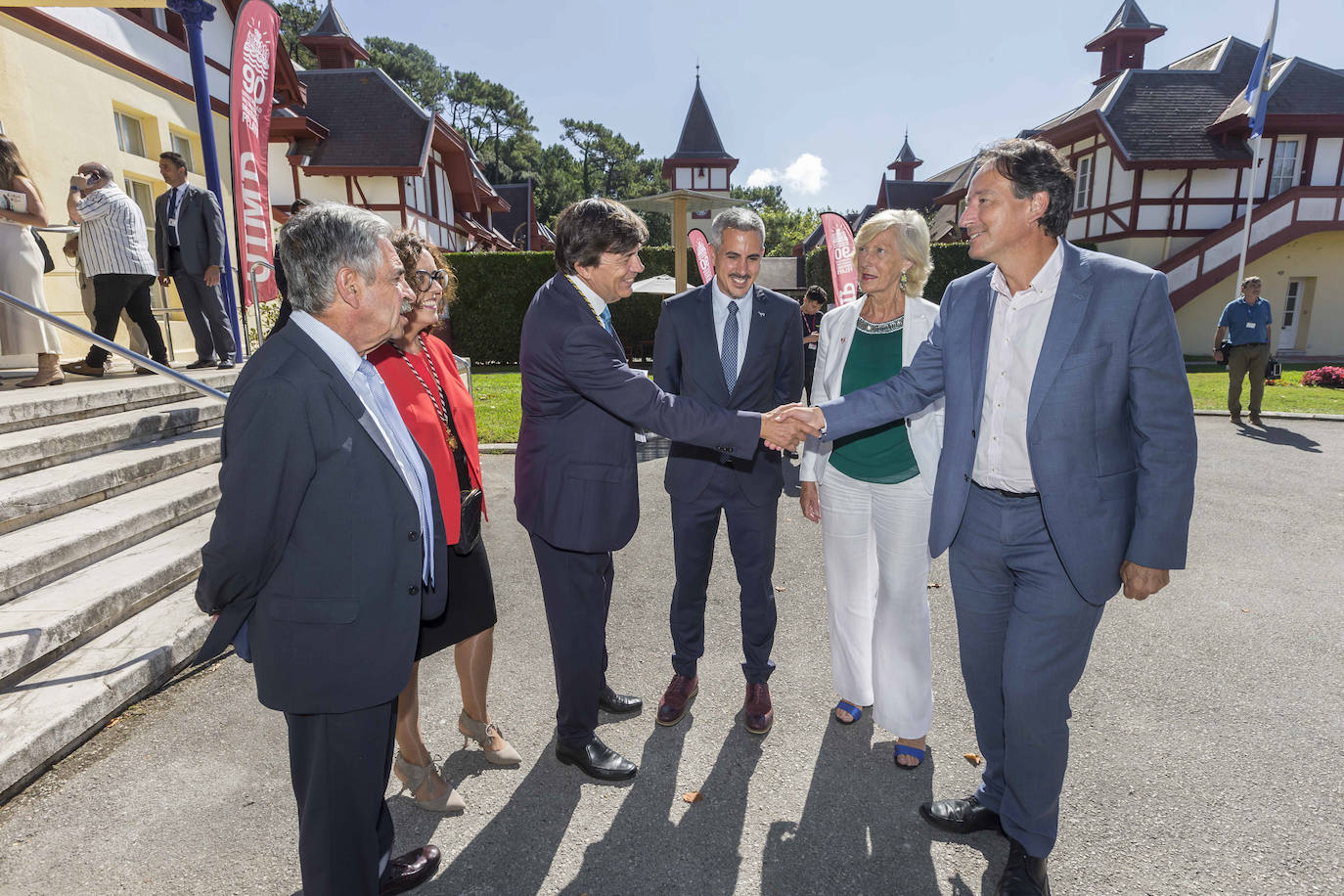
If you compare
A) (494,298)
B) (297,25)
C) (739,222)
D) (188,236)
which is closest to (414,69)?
(297,25)

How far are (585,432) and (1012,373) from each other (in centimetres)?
159

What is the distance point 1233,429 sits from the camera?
1041 centimetres

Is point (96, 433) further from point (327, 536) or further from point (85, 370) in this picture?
point (327, 536)

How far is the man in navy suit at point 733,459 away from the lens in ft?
11.0

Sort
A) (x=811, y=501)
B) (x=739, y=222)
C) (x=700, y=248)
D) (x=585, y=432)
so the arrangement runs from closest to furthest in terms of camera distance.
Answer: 1. (x=585, y=432)
2. (x=739, y=222)
3. (x=811, y=501)
4. (x=700, y=248)

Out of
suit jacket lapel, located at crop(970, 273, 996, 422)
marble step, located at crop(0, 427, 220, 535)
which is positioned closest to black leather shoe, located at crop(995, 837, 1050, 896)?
suit jacket lapel, located at crop(970, 273, 996, 422)

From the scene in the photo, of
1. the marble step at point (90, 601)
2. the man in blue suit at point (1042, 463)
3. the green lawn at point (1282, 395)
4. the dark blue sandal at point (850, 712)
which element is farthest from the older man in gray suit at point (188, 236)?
the green lawn at point (1282, 395)

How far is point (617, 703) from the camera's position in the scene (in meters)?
3.54

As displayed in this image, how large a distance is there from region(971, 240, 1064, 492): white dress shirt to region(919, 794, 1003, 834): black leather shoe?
1271 mm

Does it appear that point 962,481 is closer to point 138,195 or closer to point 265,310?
point 265,310

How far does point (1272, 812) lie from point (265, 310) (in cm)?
1261

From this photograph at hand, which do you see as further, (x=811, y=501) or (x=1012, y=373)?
(x=811, y=501)

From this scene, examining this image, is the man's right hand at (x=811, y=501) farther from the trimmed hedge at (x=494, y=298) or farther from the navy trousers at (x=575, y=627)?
the trimmed hedge at (x=494, y=298)

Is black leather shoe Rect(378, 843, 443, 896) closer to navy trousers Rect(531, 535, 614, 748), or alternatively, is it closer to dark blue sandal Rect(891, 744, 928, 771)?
navy trousers Rect(531, 535, 614, 748)
